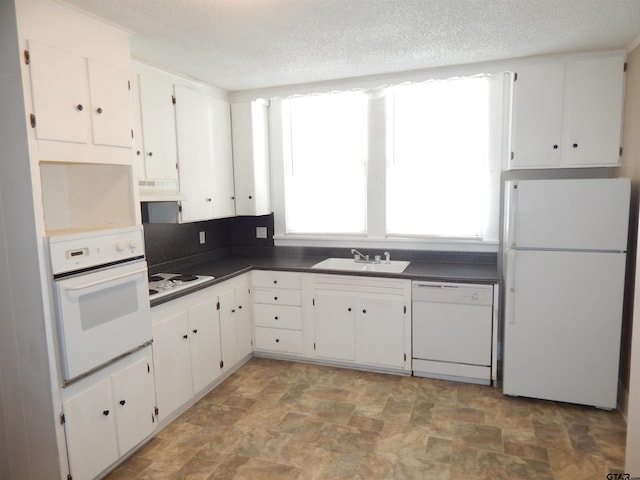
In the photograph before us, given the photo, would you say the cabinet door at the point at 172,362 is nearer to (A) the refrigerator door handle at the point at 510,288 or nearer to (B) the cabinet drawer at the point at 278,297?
(B) the cabinet drawer at the point at 278,297

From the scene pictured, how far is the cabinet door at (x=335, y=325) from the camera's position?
3705 mm

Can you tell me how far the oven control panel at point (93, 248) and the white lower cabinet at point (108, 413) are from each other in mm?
599

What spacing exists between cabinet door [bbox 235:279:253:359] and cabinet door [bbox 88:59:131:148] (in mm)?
1673

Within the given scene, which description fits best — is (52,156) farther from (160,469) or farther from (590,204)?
(590,204)

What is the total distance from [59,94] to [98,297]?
1030mm

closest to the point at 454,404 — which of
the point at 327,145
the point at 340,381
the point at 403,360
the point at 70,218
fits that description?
the point at 403,360

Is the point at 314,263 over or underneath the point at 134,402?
over

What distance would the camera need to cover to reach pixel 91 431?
229 cm

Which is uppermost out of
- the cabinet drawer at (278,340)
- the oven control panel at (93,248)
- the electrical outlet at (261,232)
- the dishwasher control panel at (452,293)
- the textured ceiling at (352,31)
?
the textured ceiling at (352,31)

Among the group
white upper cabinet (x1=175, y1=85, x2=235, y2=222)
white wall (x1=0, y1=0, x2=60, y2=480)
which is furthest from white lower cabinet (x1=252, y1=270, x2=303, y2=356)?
white wall (x1=0, y1=0, x2=60, y2=480)

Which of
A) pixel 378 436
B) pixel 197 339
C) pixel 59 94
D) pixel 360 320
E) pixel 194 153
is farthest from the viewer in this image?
pixel 360 320

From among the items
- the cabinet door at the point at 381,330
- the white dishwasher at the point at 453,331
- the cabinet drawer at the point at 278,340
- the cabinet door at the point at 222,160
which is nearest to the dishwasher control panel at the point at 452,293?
the white dishwasher at the point at 453,331

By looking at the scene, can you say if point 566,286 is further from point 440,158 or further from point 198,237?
point 198,237

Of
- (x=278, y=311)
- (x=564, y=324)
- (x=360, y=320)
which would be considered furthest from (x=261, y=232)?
(x=564, y=324)
